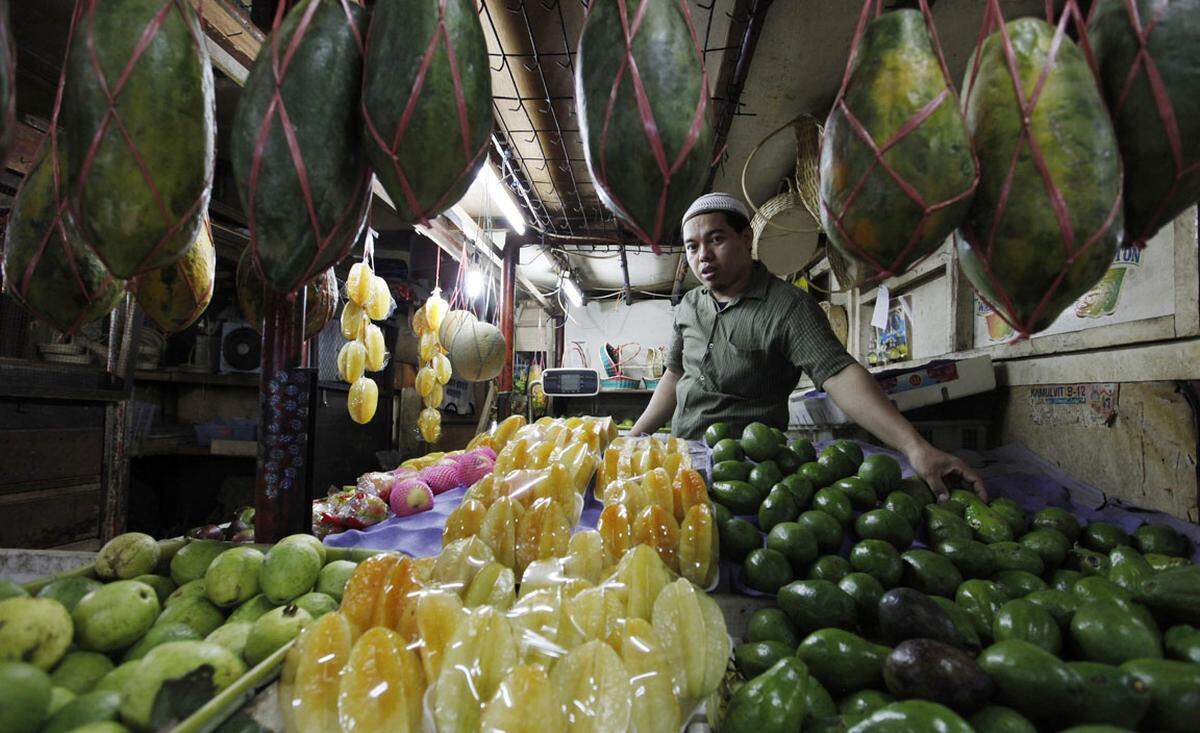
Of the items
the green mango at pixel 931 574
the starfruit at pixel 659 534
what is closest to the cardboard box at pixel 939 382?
the green mango at pixel 931 574

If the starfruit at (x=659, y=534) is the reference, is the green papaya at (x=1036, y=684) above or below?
below

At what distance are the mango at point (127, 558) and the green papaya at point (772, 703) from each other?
5.01 ft

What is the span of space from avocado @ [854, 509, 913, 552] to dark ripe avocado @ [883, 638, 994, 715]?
2.15ft

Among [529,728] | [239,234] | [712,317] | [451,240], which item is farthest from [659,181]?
[451,240]

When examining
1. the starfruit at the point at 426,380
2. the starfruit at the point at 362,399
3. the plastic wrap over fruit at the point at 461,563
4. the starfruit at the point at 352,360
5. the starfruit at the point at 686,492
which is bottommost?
the plastic wrap over fruit at the point at 461,563

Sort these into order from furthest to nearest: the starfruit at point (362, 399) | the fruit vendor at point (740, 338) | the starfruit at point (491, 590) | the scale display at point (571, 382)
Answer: the scale display at point (571, 382), the starfruit at point (362, 399), the fruit vendor at point (740, 338), the starfruit at point (491, 590)

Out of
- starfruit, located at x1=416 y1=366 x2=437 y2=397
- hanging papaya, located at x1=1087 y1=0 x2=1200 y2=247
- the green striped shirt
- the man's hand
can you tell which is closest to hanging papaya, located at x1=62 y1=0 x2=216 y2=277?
hanging papaya, located at x1=1087 y1=0 x2=1200 y2=247

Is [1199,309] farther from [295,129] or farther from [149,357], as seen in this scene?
[149,357]

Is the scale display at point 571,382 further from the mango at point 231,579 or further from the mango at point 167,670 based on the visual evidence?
the mango at point 167,670

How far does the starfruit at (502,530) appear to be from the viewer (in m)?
1.52

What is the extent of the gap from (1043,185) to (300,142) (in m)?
1.18

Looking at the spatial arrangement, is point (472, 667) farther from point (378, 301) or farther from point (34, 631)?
point (378, 301)

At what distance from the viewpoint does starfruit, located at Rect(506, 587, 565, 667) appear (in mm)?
1050

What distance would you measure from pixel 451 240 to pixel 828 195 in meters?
5.37
